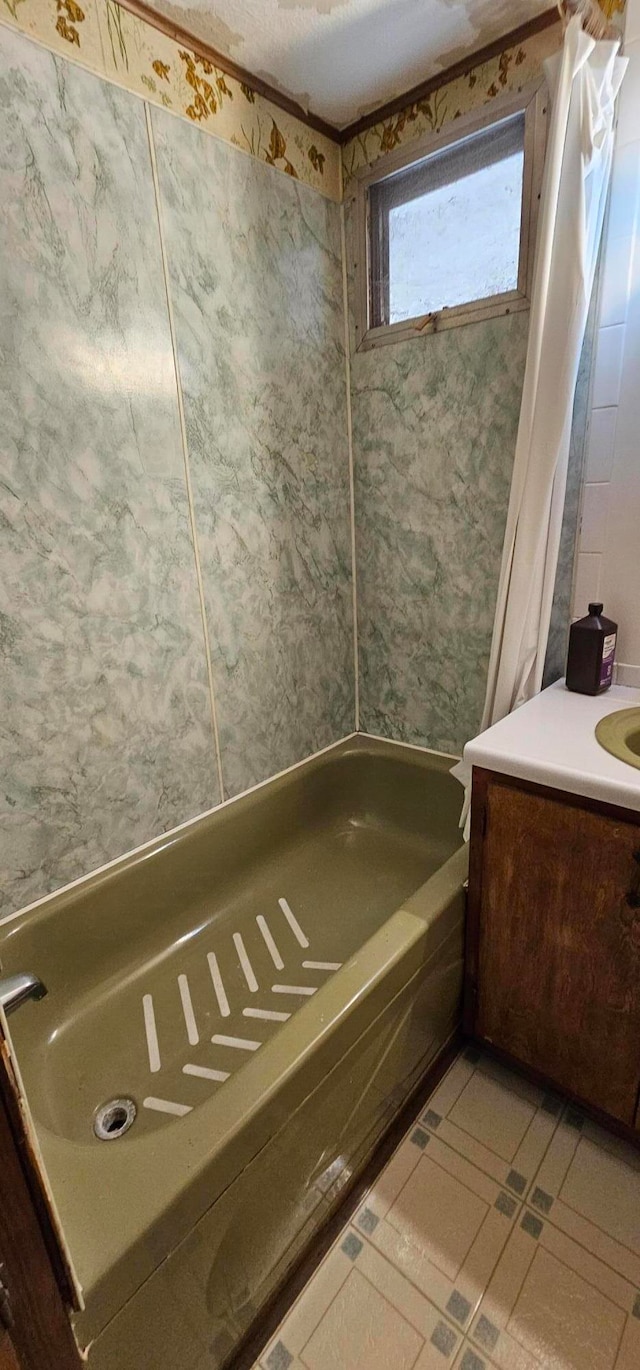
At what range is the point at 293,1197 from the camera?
965 mm

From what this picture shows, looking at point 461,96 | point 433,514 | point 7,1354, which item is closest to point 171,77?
point 461,96

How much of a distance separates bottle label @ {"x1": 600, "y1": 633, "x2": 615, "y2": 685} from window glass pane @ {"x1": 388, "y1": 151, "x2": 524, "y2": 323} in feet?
3.07

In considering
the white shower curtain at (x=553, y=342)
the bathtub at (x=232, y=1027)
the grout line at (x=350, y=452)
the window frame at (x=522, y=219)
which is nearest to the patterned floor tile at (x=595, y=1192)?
the bathtub at (x=232, y=1027)

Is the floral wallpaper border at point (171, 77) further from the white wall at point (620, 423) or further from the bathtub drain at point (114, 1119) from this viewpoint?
the bathtub drain at point (114, 1119)

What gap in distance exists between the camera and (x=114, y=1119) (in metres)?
1.14

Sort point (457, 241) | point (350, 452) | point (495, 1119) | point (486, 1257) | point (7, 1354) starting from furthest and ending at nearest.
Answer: point (350, 452), point (457, 241), point (495, 1119), point (486, 1257), point (7, 1354)

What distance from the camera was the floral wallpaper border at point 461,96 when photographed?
129cm

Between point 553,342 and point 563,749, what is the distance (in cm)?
87

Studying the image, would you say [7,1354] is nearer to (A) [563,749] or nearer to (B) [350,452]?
(A) [563,749]

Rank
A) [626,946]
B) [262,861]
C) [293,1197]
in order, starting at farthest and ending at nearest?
[262,861], [626,946], [293,1197]

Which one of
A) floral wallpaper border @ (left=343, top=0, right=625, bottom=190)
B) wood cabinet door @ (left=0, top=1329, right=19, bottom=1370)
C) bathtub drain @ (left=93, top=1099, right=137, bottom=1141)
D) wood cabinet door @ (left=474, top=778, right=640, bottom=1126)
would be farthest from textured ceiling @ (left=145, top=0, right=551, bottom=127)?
bathtub drain @ (left=93, top=1099, right=137, bottom=1141)

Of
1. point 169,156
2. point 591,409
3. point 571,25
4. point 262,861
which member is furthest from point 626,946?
point 169,156

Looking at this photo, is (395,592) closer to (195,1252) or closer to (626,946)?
(626,946)

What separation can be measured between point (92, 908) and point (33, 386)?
1.16m
